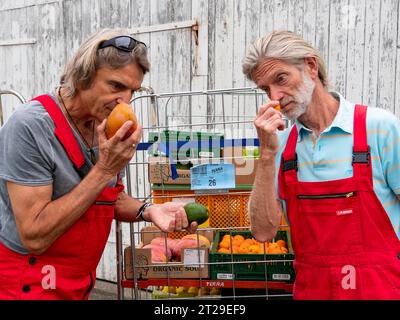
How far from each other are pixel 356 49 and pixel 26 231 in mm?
3176

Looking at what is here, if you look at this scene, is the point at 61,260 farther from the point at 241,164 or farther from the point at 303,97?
the point at 241,164

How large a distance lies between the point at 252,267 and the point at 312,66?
117cm

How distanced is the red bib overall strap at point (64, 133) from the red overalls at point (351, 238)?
0.90m

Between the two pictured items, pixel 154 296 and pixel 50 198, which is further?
pixel 154 296

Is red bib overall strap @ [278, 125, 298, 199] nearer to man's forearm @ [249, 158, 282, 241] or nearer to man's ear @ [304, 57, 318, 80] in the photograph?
man's forearm @ [249, 158, 282, 241]

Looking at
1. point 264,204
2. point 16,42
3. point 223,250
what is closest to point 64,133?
point 264,204

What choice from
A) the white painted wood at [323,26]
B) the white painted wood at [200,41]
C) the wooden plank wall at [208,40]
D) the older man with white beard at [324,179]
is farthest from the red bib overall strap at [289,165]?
the white painted wood at [200,41]

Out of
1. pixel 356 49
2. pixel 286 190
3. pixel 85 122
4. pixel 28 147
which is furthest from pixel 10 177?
pixel 356 49

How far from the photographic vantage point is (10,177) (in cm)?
178

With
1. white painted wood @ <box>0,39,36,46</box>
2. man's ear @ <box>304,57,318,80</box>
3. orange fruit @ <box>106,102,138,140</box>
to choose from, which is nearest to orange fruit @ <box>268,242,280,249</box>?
man's ear @ <box>304,57,318,80</box>

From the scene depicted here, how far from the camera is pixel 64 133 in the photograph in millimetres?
1880
